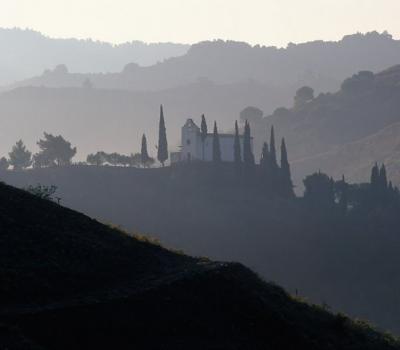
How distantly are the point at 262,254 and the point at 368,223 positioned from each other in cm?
2476

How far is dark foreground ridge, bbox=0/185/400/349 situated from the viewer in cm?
2684

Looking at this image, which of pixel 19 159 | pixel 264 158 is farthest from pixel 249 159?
pixel 19 159

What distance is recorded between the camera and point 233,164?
142500 mm

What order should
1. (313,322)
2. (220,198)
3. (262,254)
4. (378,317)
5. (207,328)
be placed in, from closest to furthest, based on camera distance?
(207,328) → (313,322) → (378,317) → (262,254) → (220,198)

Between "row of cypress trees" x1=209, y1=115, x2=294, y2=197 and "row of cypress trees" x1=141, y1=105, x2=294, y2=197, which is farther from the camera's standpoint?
"row of cypress trees" x1=141, y1=105, x2=294, y2=197

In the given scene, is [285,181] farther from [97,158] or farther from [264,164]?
[97,158]

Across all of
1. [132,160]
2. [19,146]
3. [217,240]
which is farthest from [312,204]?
[19,146]

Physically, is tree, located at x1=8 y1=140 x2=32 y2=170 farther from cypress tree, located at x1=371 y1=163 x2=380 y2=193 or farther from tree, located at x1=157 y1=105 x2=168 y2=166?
cypress tree, located at x1=371 y1=163 x2=380 y2=193

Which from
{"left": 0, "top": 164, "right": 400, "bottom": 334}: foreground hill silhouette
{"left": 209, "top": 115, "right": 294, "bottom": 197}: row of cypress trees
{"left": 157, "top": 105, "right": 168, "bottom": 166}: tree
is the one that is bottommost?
{"left": 0, "top": 164, "right": 400, "bottom": 334}: foreground hill silhouette

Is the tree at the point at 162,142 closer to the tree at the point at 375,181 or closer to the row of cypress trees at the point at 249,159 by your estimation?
the row of cypress trees at the point at 249,159

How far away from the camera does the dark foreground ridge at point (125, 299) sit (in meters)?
26.8

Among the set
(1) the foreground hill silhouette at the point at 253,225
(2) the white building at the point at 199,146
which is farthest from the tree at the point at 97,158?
(2) the white building at the point at 199,146

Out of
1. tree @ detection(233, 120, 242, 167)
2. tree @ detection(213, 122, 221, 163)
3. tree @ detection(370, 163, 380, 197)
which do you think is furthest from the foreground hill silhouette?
tree @ detection(370, 163, 380, 197)

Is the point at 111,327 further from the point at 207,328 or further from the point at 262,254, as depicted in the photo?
the point at 262,254
